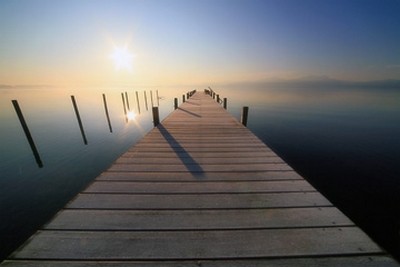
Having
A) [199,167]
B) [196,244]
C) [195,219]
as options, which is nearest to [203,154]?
[199,167]

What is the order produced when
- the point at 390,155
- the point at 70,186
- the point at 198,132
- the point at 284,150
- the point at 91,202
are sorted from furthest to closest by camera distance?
the point at 284,150
the point at 390,155
the point at 70,186
the point at 198,132
the point at 91,202

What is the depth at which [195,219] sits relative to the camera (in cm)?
228

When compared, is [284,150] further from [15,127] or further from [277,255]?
[15,127]

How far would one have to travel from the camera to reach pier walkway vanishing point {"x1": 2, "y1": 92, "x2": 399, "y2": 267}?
1.77 meters

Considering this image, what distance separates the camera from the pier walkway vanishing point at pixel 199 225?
1.77 metres

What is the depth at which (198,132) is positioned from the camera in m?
6.68

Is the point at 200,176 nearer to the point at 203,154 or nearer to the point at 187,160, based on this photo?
the point at 187,160

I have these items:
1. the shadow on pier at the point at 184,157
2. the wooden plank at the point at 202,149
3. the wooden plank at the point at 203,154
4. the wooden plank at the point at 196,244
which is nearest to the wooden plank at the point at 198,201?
the wooden plank at the point at 196,244

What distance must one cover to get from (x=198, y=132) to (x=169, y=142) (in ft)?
4.71

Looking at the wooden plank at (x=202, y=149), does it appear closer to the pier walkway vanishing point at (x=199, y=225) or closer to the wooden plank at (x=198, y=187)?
the pier walkway vanishing point at (x=199, y=225)

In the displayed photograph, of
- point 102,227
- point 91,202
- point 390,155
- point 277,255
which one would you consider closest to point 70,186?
point 91,202

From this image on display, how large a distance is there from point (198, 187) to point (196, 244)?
1.14 meters

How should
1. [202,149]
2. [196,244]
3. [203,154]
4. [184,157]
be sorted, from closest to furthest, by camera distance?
1. [196,244]
2. [184,157]
3. [203,154]
4. [202,149]

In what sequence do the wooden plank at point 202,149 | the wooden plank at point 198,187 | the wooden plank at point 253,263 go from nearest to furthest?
the wooden plank at point 253,263, the wooden plank at point 198,187, the wooden plank at point 202,149
